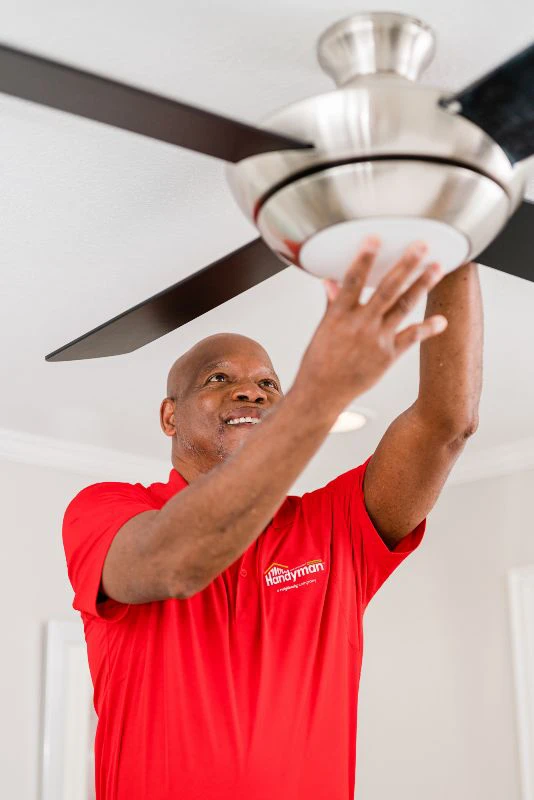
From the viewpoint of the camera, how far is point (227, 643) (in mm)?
1456

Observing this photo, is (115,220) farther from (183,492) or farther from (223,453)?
(183,492)

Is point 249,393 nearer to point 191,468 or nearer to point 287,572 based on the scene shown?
point 191,468

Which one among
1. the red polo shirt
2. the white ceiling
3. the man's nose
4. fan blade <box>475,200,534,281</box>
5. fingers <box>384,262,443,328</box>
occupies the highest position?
the white ceiling

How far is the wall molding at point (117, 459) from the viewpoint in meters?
2.97

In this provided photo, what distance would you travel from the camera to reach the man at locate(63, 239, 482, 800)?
1.15 meters

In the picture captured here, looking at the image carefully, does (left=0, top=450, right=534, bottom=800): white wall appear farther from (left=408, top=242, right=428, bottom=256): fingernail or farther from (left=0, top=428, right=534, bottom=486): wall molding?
(left=408, top=242, right=428, bottom=256): fingernail

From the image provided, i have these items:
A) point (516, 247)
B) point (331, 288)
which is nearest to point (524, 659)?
point (516, 247)

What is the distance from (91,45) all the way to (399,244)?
0.58 meters

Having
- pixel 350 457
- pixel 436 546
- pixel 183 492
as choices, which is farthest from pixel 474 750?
pixel 183 492

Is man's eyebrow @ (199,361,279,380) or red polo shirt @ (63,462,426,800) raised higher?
man's eyebrow @ (199,361,279,380)

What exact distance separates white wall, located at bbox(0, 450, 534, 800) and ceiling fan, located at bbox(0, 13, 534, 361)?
1.98 meters

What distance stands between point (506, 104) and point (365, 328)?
267 millimetres

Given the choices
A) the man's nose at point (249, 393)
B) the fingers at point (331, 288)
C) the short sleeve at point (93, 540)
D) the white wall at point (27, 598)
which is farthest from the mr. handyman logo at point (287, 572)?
the white wall at point (27, 598)

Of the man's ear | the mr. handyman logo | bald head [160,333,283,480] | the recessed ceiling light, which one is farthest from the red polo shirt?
the recessed ceiling light
